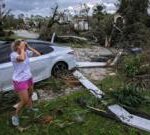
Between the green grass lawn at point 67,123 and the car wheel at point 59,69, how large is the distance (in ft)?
9.02

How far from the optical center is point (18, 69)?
834 centimetres

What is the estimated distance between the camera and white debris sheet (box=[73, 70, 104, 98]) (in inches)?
432

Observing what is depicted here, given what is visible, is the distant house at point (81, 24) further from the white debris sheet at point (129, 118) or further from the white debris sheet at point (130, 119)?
the white debris sheet at point (130, 119)

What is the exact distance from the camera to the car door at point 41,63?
11672mm

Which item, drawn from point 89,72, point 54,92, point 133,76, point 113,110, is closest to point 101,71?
point 89,72

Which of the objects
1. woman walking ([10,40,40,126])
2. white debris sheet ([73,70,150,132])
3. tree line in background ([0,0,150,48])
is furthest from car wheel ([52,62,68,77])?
tree line in background ([0,0,150,48])

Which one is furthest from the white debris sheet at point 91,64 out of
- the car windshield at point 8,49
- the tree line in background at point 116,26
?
the tree line in background at point 116,26

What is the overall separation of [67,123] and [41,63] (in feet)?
11.8

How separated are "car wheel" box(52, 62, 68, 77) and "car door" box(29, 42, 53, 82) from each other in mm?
454

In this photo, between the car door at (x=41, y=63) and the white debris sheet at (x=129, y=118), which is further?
the car door at (x=41, y=63)

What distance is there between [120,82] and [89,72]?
6.43 ft

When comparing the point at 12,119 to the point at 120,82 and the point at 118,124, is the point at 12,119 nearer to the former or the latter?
the point at 118,124

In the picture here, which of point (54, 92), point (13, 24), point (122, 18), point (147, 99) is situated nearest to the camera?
point (147, 99)

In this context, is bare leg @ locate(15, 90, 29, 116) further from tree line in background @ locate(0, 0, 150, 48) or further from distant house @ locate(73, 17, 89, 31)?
distant house @ locate(73, 17, 89, 31)
